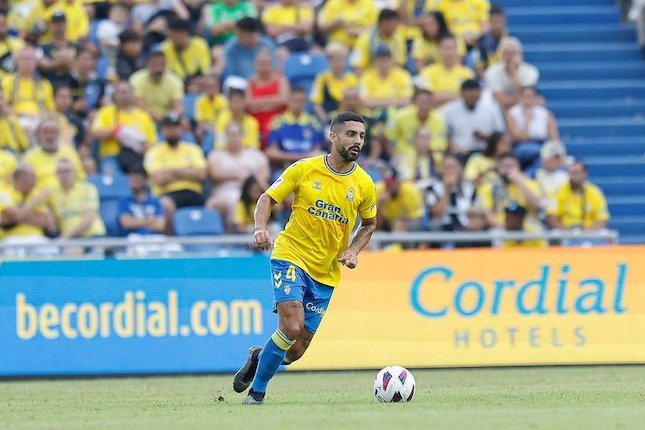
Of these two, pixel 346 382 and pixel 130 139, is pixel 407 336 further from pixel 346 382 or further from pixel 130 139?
pixel 130 139

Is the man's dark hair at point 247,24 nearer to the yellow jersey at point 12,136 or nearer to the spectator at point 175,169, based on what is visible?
the spectator at point 175,169

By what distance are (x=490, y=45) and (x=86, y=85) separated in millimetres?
5769

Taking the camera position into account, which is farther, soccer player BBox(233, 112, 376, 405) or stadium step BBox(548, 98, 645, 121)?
stadium step BBox(548, 98, 645, 121)

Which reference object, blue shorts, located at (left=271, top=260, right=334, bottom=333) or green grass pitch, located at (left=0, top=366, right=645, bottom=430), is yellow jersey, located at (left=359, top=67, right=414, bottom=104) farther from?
blue shorts, located at (left=271, top=260, right=334, bottom=333)

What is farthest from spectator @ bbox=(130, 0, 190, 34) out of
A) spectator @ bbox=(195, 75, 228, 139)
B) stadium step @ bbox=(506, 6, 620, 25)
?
stadium step @ bbox=(506, 6, 620, 25)

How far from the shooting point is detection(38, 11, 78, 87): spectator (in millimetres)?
18469

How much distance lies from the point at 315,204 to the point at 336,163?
1.09 feet

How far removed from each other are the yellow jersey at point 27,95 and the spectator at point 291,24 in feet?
11.8

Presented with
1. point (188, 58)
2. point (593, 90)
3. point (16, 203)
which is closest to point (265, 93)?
point (188, 58)

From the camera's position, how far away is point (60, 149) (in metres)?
17.0

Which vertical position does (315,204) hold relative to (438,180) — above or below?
above

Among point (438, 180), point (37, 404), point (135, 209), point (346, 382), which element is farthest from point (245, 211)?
point (37, 404)

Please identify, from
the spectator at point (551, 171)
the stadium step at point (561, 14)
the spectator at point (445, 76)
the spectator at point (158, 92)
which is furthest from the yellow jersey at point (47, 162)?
the stadium step at point (561, 14)

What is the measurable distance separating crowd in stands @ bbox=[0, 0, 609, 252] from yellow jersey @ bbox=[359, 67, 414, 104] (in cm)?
2
